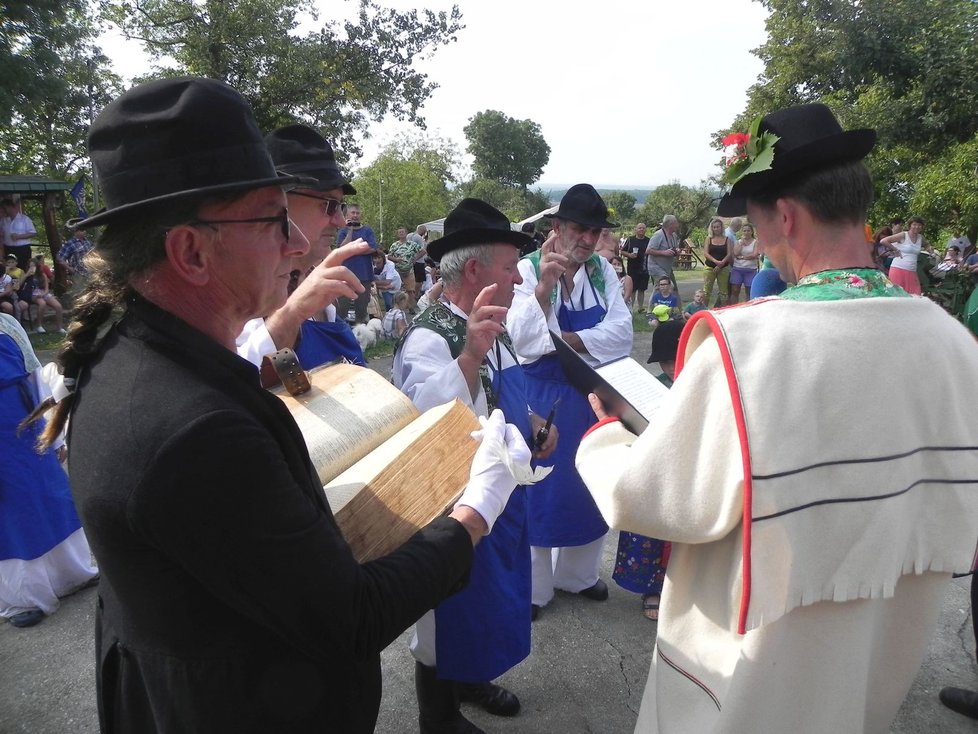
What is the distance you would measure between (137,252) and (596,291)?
322 cm

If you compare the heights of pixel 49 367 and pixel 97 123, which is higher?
pixel 97 123

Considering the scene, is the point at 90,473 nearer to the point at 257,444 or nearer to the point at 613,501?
the point at 257,444

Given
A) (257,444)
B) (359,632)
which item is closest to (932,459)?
(359,632)

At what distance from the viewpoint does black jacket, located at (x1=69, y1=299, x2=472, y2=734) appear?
98 centimetres

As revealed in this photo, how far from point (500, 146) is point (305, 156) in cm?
6895

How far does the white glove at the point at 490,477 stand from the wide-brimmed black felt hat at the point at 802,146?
0.87 m

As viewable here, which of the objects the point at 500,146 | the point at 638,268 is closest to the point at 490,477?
the point at 638,268

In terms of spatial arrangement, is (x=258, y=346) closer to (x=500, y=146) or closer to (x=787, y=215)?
(x=787, y=215)

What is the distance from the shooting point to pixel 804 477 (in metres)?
1.42

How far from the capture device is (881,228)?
612 inches

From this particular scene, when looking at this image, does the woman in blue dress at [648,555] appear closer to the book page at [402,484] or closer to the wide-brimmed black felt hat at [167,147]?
the book page at [402,484]

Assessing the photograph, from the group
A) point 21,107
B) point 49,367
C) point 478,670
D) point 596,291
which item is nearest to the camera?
point 478,670

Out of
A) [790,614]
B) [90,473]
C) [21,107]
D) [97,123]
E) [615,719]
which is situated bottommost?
[615,719]

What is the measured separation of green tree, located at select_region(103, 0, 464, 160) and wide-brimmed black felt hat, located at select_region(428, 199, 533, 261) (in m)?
14.6
